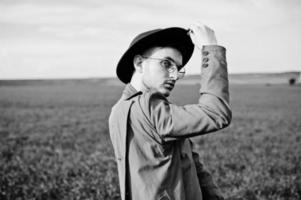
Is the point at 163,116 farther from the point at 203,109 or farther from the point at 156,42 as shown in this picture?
the point at 156,42

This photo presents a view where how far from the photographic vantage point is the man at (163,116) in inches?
59.4

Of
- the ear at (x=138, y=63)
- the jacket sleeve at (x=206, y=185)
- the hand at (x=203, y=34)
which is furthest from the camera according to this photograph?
the jacket sleeve at (x=206, y=185)

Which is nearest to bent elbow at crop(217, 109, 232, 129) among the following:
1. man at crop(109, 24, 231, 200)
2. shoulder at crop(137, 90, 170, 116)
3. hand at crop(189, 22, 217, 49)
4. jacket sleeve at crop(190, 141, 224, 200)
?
man at crop(109, 24, 231, 200)

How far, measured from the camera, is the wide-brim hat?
178cm

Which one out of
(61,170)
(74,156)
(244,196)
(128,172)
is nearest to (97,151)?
(74,156)

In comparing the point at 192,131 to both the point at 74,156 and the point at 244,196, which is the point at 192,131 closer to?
the point at 244,196

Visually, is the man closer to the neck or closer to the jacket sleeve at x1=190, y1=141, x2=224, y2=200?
the neck

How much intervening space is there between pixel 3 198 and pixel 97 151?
3807 millimetres

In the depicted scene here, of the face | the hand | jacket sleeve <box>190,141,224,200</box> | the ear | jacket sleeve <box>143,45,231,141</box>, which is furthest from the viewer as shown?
jacket sleeve <box>190,141,224,200</box>

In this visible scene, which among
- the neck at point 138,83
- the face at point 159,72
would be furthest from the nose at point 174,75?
the neck at point 138,83

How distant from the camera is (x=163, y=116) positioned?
153 cm

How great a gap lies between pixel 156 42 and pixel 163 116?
0.52m

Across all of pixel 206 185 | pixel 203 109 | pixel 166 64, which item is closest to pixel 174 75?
pixel 166 64

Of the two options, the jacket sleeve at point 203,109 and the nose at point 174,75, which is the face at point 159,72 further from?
the jacket sleeve at point 203,109
